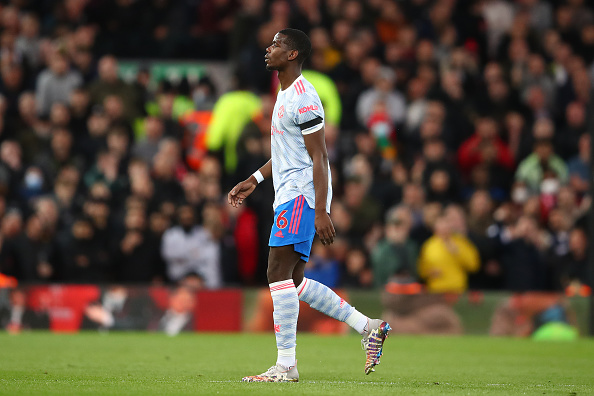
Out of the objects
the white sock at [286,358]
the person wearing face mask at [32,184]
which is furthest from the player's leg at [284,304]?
the person wearing face mask at [32,184]

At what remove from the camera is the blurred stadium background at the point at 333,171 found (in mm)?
14672

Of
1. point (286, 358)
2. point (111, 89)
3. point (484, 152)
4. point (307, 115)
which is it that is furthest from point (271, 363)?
point (111, 89)

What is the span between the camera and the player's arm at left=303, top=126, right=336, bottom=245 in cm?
729

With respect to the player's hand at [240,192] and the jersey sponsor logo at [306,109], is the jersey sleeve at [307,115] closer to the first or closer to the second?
the jersey sponsor logo at [306,109]

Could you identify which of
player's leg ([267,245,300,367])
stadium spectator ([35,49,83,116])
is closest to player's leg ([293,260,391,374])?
player's leg ([267,245,300,367])

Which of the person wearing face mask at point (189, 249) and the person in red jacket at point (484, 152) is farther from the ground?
the person in red jacket at point (484, 152)

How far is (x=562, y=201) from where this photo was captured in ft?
51.9

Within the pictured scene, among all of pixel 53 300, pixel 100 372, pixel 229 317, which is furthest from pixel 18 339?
pixel 100 372

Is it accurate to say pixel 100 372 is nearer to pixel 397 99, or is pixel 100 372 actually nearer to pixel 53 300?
pixel 53 300

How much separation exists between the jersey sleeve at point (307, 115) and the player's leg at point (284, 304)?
2.74 ft

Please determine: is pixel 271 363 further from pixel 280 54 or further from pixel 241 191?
pixel 280 54

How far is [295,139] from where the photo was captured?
7598 mm

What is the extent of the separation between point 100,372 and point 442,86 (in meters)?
10.9

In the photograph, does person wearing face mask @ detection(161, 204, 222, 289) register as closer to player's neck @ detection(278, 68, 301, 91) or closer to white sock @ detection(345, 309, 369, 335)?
white sock @ detection(345, 309, 369, 335)
